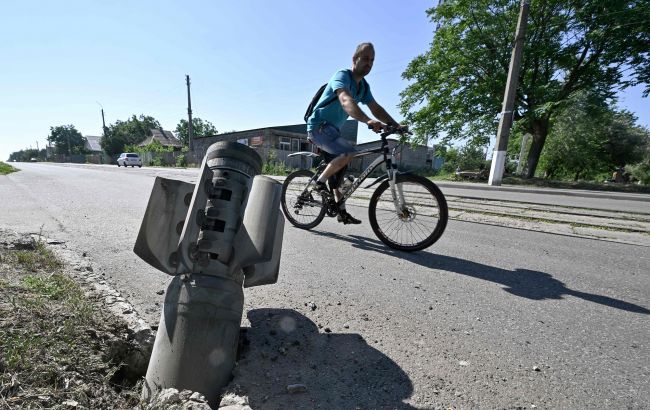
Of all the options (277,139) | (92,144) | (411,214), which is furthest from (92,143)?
(411,214)

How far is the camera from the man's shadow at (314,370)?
125 centimetres

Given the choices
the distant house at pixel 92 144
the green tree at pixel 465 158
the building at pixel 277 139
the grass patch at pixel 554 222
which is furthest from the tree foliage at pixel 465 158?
the distant house at pixel 92 144

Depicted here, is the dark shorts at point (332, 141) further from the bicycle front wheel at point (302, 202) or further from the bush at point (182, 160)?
the bush at point (182, 160)

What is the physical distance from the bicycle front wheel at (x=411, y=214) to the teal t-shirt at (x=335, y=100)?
97 centimetres

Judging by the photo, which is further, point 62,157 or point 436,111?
point 62,157

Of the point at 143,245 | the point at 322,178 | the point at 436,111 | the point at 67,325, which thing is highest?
the point at 436,111

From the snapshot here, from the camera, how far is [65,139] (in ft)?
282

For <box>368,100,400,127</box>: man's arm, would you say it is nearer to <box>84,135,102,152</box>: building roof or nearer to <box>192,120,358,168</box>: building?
<box>192,120,358,168</box>: building

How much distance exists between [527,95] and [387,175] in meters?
21.9

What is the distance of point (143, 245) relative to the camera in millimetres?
1558

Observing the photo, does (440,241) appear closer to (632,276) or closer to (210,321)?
(632,276)

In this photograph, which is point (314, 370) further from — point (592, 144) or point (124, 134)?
point (124, 134)

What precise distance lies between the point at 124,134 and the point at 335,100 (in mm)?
77433

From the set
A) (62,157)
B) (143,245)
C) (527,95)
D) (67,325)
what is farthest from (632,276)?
(62,157)
